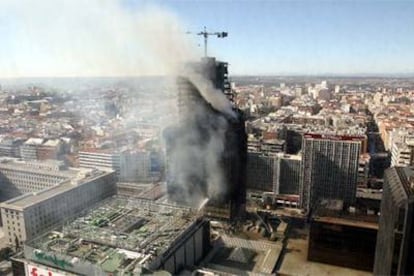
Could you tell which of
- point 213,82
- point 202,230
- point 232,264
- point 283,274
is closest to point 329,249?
point 283,274

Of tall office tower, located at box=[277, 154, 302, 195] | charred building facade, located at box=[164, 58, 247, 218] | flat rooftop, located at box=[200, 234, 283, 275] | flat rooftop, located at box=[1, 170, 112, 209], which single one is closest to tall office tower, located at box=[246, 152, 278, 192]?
tall office tower, located at box=[277, 154, 302, 195]

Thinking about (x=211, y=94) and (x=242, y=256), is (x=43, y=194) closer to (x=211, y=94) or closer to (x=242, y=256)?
(x=211, y=94)

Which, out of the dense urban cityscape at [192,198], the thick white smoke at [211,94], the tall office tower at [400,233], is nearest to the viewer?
the tall office tower at [400,233]

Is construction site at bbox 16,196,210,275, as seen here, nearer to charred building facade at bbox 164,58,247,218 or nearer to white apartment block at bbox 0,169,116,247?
white apartment block at bbox 0,169,116,247

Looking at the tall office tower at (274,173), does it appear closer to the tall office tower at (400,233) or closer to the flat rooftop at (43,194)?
the flat rooftop at (43,194)

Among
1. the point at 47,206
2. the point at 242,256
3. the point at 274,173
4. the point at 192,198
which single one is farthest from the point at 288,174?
the point at 47,206

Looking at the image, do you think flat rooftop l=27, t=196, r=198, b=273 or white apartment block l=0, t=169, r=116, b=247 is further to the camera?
white apartment block l=0, t=169, r=116, b=247

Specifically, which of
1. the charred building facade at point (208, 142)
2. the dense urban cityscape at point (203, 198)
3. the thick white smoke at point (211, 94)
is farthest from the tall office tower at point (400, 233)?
the thick white smoke at point (211, 94)
